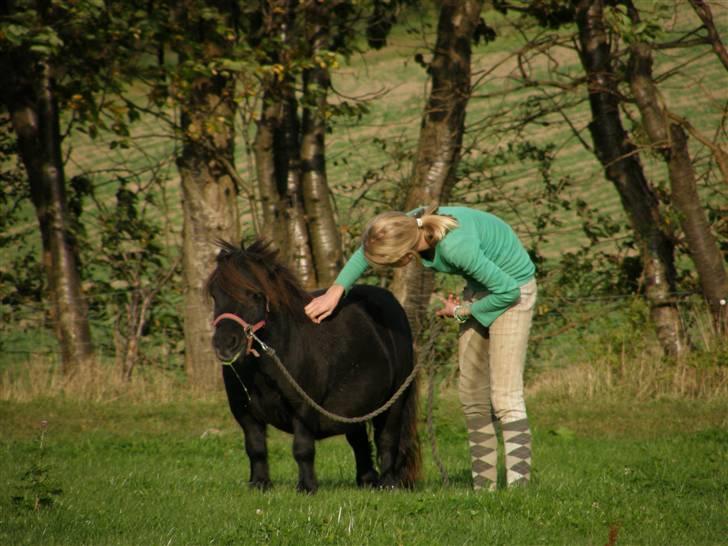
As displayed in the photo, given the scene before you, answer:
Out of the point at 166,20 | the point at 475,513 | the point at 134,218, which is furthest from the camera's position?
the point at 134,218

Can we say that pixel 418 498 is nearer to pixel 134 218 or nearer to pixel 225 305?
pixel 225 305

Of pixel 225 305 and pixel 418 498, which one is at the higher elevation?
pixel 225 305

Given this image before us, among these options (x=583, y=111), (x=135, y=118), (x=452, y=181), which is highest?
(x=583, y=111)

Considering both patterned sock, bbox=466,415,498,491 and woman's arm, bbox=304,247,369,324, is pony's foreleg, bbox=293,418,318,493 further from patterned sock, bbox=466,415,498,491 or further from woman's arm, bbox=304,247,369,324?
patterned sock, bbox=466,415,498,491

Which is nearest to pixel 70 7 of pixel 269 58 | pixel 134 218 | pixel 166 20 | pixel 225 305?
pixel 166 20

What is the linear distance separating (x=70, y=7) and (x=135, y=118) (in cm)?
192

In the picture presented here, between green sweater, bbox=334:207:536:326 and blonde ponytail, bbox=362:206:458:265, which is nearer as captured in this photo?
blonde ponytail, bbox=362:206:458:265

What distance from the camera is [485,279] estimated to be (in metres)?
6.41

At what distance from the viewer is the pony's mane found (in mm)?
6711

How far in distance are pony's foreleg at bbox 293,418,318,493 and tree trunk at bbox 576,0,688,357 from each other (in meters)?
8.45

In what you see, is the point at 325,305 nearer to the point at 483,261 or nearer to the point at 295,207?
the point at 483,261

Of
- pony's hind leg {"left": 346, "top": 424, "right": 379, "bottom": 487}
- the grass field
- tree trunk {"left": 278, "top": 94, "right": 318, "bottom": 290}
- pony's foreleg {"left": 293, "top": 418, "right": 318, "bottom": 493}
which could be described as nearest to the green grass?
the grass field

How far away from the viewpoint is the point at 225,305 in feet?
21.8

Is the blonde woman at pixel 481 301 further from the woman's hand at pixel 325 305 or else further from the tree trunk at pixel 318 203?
the tree trunk at pixel 318 203
